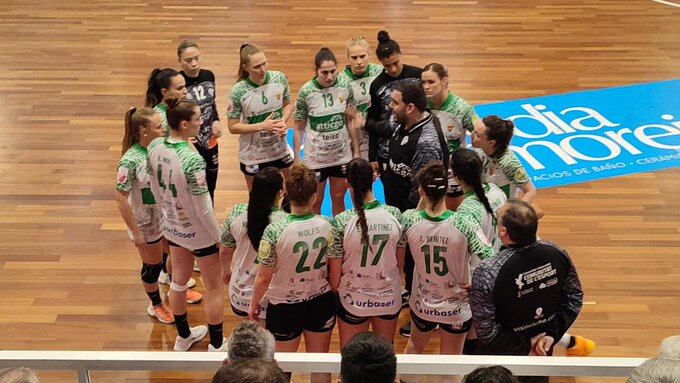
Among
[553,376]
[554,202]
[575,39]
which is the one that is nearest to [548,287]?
[553,376]

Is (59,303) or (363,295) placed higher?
(363,295)

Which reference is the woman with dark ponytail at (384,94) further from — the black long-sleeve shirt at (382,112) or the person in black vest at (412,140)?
the person in black vest at (412,140)

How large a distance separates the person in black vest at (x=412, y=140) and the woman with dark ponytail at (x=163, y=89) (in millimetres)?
1449

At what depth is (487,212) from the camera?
419 cm

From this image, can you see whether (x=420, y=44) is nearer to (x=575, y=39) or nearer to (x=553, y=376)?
(x=575, y=39)

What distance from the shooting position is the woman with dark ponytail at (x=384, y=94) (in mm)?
5480

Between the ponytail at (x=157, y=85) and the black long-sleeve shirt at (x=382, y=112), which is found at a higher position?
the ponytail at (x=157, y=85)

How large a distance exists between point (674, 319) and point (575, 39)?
6.03 meters

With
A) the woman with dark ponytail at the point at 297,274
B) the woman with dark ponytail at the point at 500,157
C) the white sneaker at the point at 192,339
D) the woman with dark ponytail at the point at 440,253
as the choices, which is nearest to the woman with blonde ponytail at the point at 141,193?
the white sneaker at the point at 192,339

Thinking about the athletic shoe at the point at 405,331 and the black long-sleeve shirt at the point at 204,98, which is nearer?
the athletic shoe at the point at 405,331

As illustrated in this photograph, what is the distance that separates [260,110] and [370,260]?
2.05 m

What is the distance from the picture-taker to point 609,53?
32.8 feet

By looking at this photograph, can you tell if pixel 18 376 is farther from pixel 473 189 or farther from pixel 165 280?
pixel 165 280

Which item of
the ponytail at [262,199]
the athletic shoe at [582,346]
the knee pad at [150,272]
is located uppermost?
the ponytail at [262,199]
